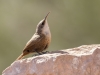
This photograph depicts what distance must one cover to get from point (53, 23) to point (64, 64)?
11.3 meters

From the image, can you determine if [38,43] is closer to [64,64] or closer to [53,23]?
[64,64]

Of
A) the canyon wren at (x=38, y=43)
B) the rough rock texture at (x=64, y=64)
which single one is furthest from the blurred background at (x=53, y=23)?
the rough rock texture at (x=64, y=64)

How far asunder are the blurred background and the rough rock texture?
32.8ft

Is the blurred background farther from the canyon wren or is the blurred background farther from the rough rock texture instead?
the rough rock texture

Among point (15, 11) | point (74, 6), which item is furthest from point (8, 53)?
point (74, 6)

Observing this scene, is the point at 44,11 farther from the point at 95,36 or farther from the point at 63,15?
the point at 95,36

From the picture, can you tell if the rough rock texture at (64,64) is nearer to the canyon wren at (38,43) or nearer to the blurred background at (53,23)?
the canyon wren at (38,43)

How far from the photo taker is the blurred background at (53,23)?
16.4m

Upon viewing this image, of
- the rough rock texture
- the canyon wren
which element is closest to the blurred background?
the canyon wren

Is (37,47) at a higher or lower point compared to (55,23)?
higher

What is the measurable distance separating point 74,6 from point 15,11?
2.39 meters

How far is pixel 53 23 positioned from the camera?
17.0 meters

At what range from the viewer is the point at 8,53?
53.0 ft

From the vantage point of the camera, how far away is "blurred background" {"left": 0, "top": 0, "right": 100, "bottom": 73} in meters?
16.4
